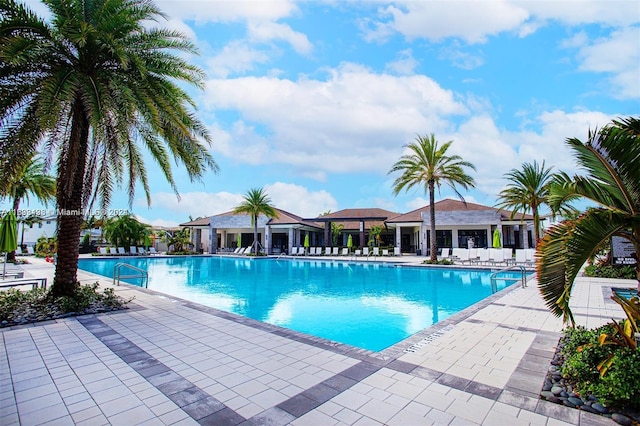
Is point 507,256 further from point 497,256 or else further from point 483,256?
point 483,256

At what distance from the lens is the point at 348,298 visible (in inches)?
479

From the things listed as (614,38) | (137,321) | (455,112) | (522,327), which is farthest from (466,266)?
(137,321)

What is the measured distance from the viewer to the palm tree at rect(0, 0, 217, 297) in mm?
6746

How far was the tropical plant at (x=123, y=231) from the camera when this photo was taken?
33.8m

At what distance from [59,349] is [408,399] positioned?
529 centimetres

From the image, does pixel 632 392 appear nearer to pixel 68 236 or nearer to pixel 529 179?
pixel 68 236

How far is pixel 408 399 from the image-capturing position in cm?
372

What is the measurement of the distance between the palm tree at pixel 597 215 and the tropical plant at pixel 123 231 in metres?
36.9

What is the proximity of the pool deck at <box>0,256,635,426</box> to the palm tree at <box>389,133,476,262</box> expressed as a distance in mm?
15430

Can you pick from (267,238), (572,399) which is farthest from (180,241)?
(572,399)

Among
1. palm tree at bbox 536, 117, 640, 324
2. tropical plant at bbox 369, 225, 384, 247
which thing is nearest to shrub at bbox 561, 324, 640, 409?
palm tree at bbox 536, 117, 640, 324

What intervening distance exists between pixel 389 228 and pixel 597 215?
36004mm

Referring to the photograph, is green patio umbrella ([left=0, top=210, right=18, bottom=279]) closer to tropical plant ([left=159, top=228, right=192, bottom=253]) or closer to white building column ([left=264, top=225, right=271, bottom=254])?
white building column ([left=264, top=225, right=271, bottom=254])

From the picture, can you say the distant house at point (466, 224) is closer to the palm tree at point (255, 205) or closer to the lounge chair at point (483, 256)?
the lounge chair at point (483, 256)
